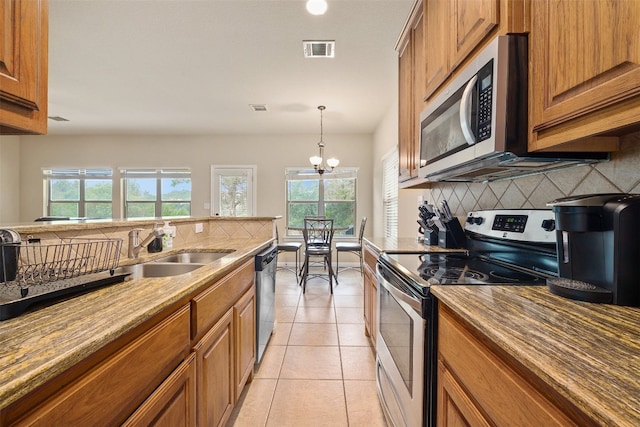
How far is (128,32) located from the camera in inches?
102

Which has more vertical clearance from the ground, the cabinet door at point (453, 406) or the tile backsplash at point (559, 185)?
the tile backsplash at point (559, 185)

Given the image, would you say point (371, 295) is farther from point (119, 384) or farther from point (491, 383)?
point (119, 384)

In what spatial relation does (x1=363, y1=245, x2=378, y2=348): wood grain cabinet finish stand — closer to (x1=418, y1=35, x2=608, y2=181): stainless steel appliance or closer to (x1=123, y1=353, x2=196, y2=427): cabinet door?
(x1=418, y1=35, x2=608, y2=181): stainless steel appliance

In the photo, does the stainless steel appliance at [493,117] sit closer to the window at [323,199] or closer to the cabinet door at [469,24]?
the cabinet door at [469,24]

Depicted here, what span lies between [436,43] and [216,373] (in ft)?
6.48

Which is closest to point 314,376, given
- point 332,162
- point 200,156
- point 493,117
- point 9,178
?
point 493,117

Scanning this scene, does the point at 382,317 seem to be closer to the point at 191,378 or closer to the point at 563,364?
the point at 191,378

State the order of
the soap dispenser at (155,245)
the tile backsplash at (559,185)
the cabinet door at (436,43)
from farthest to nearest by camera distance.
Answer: the soap dispenser at (155,245) → the cabinet door at (436,43) → the tile backsplash at (559,185)

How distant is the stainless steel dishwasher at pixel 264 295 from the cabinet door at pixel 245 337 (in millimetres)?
71

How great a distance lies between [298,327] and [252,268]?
1.20 meters

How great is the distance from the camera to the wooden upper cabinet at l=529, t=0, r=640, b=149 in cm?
65

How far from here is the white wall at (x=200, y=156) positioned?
5.84 meters

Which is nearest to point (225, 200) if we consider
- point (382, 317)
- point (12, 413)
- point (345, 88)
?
point (345, 88)

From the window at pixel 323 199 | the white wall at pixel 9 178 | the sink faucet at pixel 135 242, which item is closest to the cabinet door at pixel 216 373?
the sink faucet at pixel 135 242
